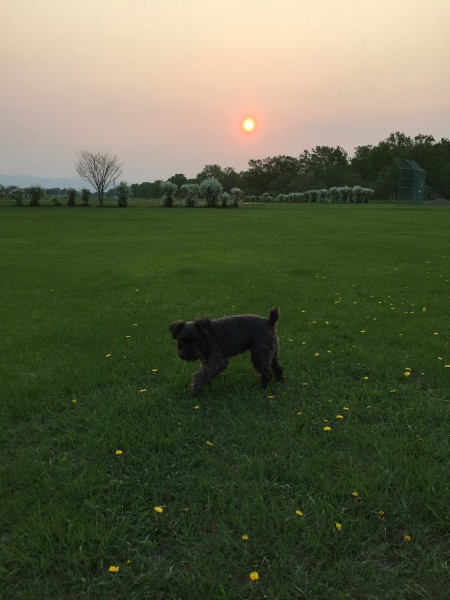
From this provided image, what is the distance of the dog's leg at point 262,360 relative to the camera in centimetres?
505

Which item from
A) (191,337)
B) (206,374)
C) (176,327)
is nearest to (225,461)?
(206,374)

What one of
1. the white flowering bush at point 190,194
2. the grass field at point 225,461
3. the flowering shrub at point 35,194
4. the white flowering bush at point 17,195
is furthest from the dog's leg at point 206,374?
the white flowering bush at point 17,195

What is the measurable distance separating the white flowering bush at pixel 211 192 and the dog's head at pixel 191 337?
59.9 metres

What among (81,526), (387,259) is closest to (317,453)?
(81,526)

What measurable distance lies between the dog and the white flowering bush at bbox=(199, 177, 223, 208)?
5956 cm

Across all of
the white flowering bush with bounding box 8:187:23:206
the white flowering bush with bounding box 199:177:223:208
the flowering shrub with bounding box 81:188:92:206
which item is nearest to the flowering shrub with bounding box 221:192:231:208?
the white flowering bush with bounding box 199:177:223:208

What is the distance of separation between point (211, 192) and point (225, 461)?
61.5 m

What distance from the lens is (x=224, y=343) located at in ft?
16.5

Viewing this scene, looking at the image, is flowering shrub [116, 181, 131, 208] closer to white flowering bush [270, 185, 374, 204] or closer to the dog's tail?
white flowering bush [270, 185, 374, 204]

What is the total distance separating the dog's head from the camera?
188 inches

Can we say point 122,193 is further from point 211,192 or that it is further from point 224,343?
point 224,343

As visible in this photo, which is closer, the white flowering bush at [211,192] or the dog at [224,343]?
the dog at [224,343]

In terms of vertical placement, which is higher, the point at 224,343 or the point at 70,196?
the point at 70,196

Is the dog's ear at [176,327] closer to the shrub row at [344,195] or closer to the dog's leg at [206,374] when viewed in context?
the dog's leg at [206,374]
